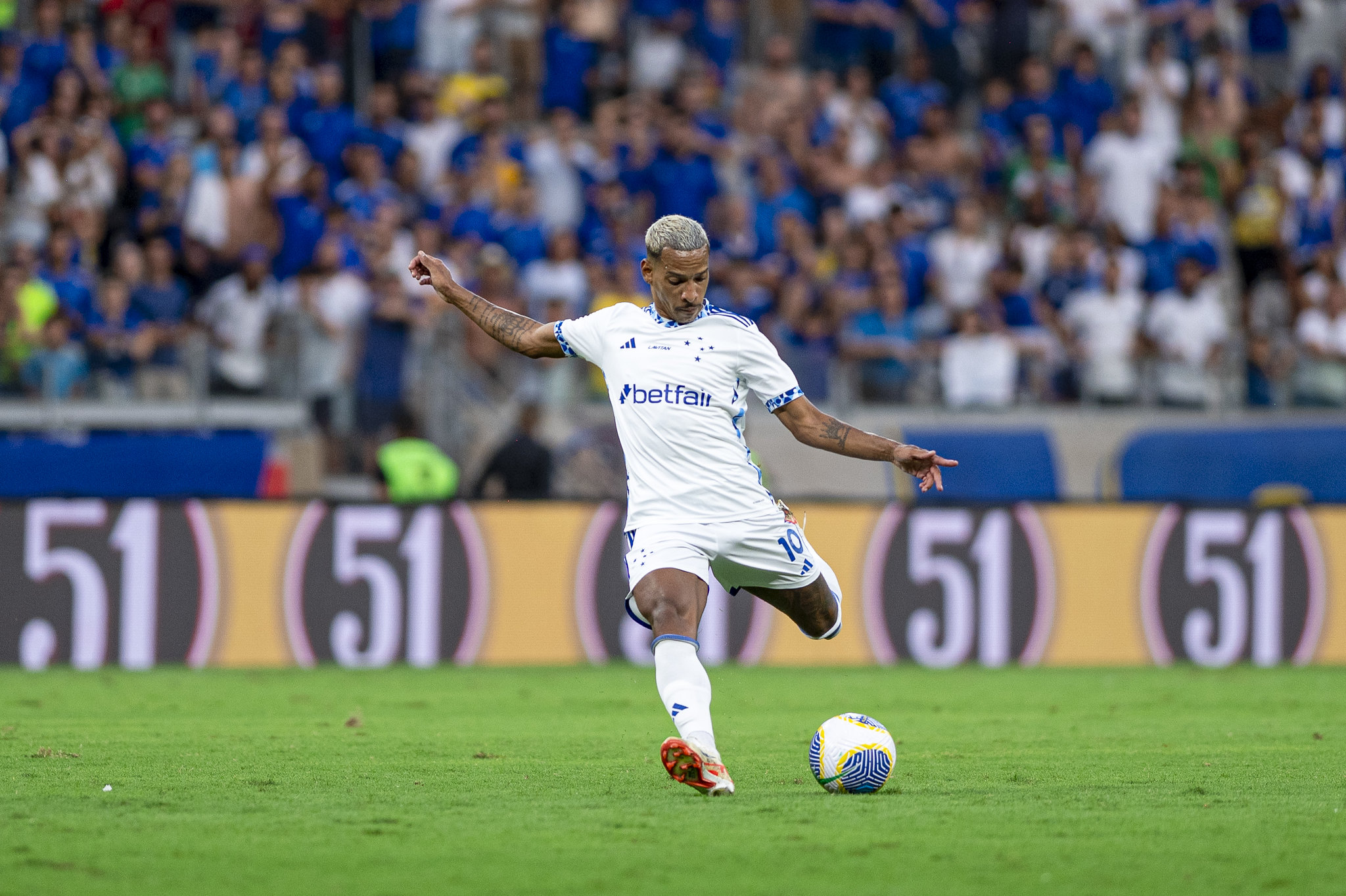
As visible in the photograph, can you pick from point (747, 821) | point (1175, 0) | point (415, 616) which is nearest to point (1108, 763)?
point (747, 821)

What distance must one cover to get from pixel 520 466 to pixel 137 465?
3.10 metres

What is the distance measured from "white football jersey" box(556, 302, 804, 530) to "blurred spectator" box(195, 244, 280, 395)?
8.33 metres

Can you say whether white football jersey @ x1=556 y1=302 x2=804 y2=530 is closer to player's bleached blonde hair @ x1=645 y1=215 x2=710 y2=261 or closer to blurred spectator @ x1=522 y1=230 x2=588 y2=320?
player's bleached blonde hair @ x1=645 y1=215 x2=710 y2=261

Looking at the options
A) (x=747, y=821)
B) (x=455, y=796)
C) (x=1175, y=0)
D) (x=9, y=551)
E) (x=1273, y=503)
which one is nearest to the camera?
(x=747, y=821)

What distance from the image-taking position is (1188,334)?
59.4 feet

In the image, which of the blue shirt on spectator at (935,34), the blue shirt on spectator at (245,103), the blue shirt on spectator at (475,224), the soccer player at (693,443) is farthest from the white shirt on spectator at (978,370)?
the soccer player at (693,443)

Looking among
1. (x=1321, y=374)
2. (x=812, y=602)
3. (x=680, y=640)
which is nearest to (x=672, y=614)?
(x=680, y=640)

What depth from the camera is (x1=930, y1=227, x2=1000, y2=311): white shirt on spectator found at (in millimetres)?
18328

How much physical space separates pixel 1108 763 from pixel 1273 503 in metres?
7.39

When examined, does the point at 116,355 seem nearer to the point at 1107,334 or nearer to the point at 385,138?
the point at 385,138

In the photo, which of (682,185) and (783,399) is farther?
(682,185)

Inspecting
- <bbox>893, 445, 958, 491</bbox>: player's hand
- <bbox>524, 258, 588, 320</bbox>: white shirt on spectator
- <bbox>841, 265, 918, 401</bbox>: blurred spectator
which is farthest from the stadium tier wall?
<bbox>893, 445, 958, 491</bbox>: player's hand

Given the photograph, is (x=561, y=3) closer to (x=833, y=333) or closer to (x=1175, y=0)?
(x=833, y=333)

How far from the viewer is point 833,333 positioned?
17109 millimetres
